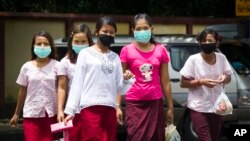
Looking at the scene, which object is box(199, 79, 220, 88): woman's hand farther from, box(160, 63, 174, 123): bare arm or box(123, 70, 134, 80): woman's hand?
box(123, 70, 134, 80): woman's hand

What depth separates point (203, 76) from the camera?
6766mm

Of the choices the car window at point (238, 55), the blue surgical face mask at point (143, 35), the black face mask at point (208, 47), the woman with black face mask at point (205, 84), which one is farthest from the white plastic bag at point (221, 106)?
the car window at point (238, 55)

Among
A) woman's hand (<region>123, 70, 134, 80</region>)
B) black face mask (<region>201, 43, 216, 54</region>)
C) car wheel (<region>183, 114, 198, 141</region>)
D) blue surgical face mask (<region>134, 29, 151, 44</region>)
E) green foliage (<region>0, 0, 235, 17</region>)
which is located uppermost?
green foliage (<region>0, 0, 235, 17</region>)

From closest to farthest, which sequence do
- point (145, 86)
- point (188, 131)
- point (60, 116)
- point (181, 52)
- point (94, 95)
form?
point (94, 95) < point (60, 116) < point (145, 86) < point (188, 131) < point (181, 52)

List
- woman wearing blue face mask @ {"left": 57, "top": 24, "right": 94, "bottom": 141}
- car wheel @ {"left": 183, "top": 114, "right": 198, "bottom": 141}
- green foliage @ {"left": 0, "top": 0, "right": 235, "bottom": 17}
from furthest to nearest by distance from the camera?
1. green foliage @ {"left": 0, "top": 0, "right": 235, "bottom": 17}
2. car wheel @ {"left": 183, "top": 114, "right": 198, "bottom": 141}
3. woman wearing blue face mask @ {"left": 57, "top": 24, "right": 94, "bottom": 141}

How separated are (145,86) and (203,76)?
29.7 inches

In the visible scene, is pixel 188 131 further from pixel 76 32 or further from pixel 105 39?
pixel 105 39

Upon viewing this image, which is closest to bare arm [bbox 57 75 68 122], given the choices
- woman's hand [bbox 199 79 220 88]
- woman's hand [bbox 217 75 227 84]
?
woman's hand [bbox 199 79 220 88]

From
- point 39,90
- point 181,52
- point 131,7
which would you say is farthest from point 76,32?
point 131,7

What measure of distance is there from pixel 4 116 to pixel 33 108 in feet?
26.2

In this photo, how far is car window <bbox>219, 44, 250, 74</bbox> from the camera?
9.95 metres

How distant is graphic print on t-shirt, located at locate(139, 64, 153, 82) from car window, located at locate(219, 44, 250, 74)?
381cm

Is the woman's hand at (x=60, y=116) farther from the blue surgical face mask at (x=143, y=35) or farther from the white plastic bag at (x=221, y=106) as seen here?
the white plastic bag at (x=221, y=106)

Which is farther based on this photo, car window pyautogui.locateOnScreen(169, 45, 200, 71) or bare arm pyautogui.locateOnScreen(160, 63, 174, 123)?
car window pyautogui.locateOnScreen(169, 45, 200, 71)
